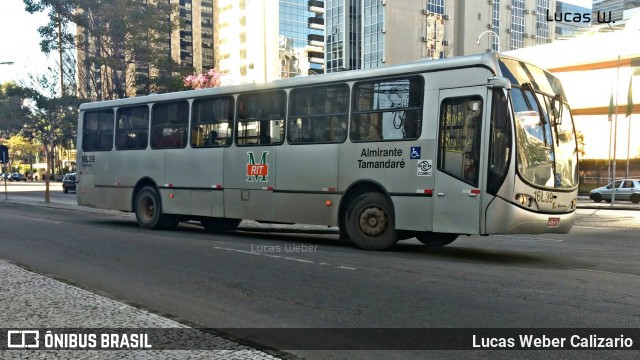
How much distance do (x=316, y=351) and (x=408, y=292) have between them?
2337 millimetres

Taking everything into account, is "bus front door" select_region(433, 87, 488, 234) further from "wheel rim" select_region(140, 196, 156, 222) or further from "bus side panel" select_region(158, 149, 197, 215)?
"wheel rim" select_region(140, 196, 156, 222)

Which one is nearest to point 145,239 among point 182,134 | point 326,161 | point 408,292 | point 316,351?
point 182,134

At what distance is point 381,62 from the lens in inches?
2918

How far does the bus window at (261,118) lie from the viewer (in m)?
12.0

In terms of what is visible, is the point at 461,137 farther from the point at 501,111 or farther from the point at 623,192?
the point at 623,192

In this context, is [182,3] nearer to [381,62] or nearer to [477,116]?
[381,62]

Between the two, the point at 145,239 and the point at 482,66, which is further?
the point at 145,239

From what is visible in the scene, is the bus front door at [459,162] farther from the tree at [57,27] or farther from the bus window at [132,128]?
the tree at [57,27]

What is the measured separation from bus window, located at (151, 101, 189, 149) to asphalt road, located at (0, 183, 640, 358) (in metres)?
2.58

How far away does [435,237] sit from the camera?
34.9 feet

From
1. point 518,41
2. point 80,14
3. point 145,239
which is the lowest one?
point 145,239

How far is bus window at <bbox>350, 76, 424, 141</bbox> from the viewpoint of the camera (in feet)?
32.7

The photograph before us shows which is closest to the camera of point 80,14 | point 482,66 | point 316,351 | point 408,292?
point 316,351

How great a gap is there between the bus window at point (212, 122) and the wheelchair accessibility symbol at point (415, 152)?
4.86 meters
